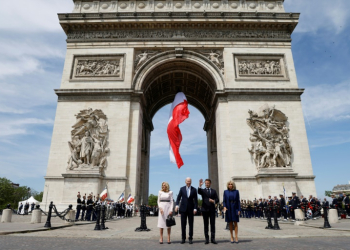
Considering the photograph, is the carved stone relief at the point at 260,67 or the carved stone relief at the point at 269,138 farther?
the carved stone relief at the point at 260,67

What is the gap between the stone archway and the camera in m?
21.1

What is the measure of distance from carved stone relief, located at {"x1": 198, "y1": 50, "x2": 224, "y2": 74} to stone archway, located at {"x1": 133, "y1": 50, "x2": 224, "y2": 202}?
375 mm

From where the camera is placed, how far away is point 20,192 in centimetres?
6550

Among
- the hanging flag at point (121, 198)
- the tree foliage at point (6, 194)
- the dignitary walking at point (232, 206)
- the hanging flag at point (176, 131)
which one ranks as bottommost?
the dignitary walking at point (232, 206)

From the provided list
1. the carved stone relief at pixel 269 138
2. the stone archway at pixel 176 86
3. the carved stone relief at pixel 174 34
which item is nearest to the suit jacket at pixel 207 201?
the carved stone relief at pixel 269 138

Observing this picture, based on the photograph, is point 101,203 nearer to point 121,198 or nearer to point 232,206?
point 121,198

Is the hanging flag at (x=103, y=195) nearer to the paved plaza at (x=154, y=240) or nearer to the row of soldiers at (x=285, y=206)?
the paved plaza at (x=154, y=240)

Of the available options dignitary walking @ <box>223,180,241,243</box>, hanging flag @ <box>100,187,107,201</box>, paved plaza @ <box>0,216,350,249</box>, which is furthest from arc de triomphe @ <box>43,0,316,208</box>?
dignitary walking @ <box>223,180,241,243</box>

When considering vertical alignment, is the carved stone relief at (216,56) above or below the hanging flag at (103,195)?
above

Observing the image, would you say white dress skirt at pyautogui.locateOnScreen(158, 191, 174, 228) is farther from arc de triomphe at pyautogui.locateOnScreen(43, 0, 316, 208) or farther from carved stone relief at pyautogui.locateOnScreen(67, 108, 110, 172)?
carved stone relief at pyautogui.locateOnScreen(67, 108, 110, 172)

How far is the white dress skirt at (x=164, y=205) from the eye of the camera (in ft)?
19.9

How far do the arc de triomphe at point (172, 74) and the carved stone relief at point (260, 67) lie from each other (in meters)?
0.08

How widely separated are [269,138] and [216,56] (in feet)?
26.6

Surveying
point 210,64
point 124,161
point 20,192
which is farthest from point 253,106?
point 20,192
